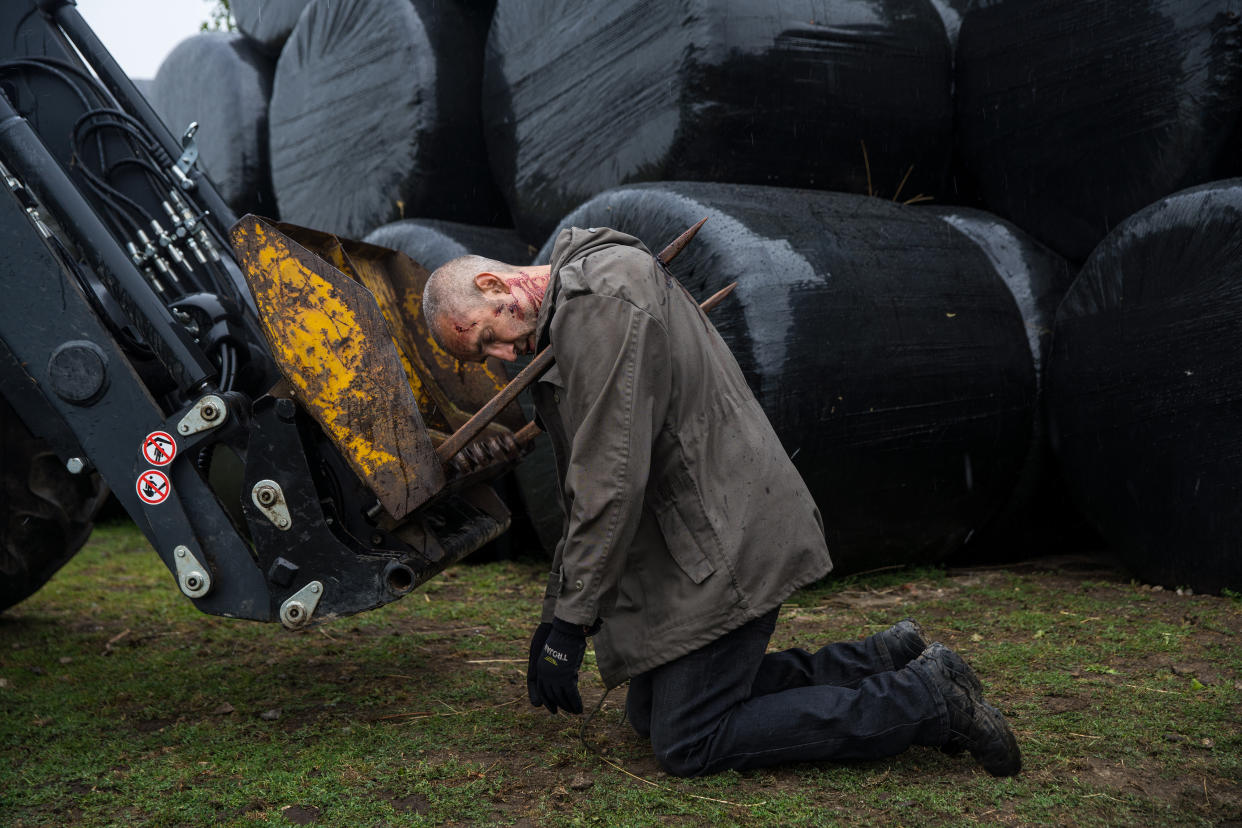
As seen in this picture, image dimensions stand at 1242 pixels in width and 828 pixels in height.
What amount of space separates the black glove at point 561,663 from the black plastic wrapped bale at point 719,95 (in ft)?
7.76

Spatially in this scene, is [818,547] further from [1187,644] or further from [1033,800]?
Answer: [1187,644]

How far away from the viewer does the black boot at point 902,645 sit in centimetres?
263

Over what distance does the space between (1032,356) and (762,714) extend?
2.37 metres

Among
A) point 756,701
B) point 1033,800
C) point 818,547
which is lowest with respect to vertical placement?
point 1033,800

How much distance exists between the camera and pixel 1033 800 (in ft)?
7.32

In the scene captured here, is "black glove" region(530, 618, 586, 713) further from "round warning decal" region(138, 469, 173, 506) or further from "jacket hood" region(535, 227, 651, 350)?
"round warning decal" region(138, 469, 173, 506)

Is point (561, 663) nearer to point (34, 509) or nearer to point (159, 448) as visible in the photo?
point (159, 448)

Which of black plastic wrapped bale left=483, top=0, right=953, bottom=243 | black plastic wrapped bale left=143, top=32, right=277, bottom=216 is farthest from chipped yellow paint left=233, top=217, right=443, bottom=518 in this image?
black plastic wrapped bale left=143, top=32, right=277, bottom=216

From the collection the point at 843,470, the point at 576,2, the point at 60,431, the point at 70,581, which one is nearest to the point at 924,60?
the point at 576,2

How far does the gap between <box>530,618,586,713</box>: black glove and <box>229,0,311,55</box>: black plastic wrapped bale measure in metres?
4.98

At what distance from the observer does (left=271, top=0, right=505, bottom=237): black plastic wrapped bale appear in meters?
5.14

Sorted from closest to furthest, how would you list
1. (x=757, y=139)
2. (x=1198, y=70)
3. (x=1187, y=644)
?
(x=1187, y=644) < (x=1198, y=70) < (x=757, y=139)

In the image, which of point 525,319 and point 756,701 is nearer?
point 756,701

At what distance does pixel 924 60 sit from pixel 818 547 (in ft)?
9.06
